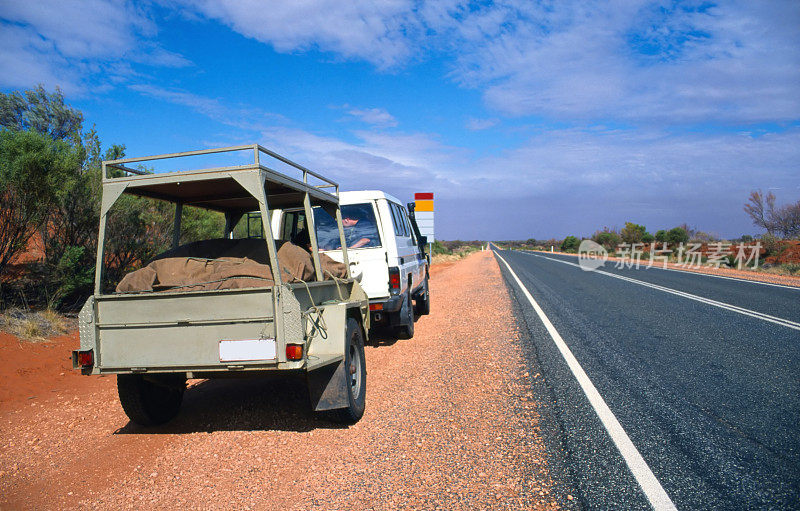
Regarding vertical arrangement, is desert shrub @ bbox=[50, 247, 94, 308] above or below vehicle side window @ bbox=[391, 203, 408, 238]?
below

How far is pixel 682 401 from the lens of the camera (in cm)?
478

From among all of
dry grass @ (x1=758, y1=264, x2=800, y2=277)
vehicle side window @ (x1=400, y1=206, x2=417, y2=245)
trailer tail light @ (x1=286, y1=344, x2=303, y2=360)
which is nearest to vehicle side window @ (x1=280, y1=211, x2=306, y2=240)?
vehicle side window @ (x1=400, y1=206, x2=417, y2=245)

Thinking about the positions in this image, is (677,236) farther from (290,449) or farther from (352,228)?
(290,449)

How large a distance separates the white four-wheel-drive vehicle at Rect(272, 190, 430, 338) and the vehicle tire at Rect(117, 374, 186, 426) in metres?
2.89

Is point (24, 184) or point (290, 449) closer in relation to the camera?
point (290, 449)

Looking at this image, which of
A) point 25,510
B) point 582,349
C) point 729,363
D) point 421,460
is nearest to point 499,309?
point 582,349

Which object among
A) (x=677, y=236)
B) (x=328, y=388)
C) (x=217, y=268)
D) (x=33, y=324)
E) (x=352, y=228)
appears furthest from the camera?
(x=677, y=236)

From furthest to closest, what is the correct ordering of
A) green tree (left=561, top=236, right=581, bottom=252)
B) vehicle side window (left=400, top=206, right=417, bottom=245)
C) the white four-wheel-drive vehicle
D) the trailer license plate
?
green tree (left=561, top=236, right=581, bottom=252)
vehicle side window (left=400, top=206, right=417, bottom=245)
the white four-wheel-drive vehicle
the trailer license plate

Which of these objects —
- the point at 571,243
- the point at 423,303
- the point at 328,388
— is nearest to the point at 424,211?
the point at 423,303

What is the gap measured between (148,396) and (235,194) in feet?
7.42

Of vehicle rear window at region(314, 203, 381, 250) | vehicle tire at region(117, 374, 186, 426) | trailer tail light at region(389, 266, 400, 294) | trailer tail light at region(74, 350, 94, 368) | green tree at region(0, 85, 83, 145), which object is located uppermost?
green tree at region(0, 85, 83, 145)

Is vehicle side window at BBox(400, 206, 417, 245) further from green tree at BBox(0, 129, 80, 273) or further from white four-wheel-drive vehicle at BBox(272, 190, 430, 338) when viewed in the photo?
green tree at BBox(0, 129, 80, 273)

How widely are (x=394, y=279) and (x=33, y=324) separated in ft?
19.2

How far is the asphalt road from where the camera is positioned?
3178mm
